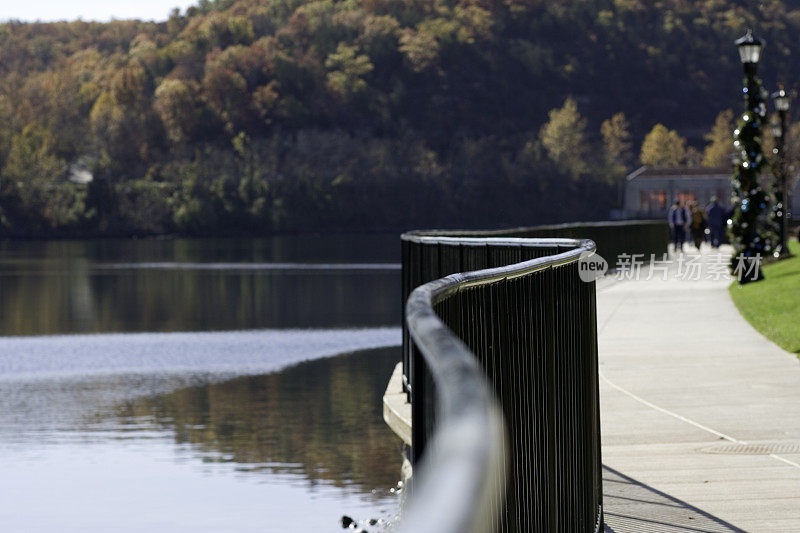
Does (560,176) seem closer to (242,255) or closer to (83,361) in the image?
(242,255)

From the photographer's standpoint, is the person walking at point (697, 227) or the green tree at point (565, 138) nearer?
the person walking at point (697, 227)

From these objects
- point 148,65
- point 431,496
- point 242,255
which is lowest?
point 242,255

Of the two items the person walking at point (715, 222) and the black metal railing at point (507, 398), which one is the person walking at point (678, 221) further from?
the black metal railing at point (507, 398)

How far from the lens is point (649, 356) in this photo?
1476 cm

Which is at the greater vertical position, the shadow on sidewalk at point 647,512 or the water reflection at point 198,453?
the shadow on sidewalk at point 647,512

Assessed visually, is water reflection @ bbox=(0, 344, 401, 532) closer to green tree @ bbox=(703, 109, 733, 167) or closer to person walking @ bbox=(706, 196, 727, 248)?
person walking @ bbox=(706, 196, 727, 248)

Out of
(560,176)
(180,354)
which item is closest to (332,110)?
(560,176)

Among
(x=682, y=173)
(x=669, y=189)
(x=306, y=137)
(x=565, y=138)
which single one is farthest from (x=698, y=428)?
(x=565, y=138)

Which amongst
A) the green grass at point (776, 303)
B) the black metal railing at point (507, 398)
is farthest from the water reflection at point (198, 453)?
the black metal railing at point (507, 398)

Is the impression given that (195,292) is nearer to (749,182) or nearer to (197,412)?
(749,182)

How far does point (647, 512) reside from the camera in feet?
23.0

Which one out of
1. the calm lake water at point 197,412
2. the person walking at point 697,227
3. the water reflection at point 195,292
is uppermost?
the person walking at point 697,227

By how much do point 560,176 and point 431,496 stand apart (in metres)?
161

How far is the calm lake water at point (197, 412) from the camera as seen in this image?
17.1 meters
